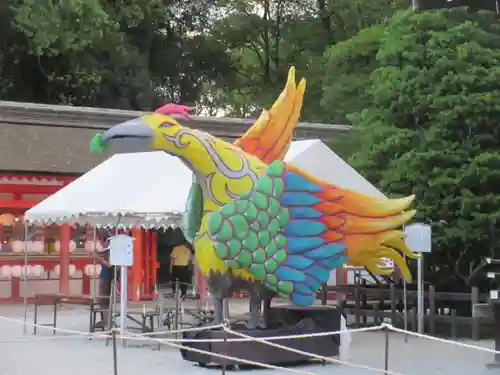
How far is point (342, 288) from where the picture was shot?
704 inches

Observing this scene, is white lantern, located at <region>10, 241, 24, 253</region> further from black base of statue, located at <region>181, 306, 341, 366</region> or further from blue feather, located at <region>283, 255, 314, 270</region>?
blue feather, located at <region>283, 255, 314, 270</region>

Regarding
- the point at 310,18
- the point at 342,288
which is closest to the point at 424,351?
the point at 342,288

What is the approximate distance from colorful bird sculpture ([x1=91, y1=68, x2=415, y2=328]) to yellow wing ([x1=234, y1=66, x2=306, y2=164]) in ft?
1.98

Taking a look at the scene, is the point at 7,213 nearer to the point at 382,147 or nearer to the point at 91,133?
the point at 91,133

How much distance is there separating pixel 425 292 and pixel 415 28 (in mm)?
4922

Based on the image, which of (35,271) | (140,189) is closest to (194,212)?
(140,189)

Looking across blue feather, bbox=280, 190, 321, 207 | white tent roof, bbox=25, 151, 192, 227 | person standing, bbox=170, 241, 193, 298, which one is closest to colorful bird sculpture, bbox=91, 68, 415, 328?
blue feather, bbox=280, 190, 321, 207

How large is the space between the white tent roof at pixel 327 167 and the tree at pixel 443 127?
1.49 metres

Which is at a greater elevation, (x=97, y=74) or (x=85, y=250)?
(x=97, y=74)

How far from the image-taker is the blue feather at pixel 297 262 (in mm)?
11781

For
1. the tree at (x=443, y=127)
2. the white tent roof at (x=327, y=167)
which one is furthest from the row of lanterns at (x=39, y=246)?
the white tent roof at (x=327, y=167)

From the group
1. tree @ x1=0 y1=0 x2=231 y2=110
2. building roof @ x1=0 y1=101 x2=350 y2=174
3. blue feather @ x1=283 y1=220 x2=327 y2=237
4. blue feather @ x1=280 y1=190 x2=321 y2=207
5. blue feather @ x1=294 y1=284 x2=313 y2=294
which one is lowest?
blue feather @ x1=294 y1=284 x2=313 y2=294

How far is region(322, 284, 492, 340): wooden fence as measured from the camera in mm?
15727

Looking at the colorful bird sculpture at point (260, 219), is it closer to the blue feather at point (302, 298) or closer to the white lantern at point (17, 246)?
the blue feather at point (302, 298)
